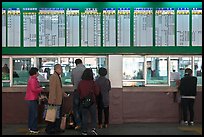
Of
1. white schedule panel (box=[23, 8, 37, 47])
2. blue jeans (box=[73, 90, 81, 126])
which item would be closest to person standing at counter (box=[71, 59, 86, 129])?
blue jeans (box=[73, 90, 81, 126])

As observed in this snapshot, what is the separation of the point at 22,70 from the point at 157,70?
389cm

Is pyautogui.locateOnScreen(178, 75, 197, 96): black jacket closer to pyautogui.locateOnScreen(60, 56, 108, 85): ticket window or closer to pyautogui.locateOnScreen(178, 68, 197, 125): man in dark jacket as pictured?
pyautogui.locateOnScreen(178, 68, 197, 125): man in dark jacket

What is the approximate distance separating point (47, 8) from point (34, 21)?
52 cm

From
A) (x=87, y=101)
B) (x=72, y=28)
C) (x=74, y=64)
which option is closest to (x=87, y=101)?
(x=87, y=101)

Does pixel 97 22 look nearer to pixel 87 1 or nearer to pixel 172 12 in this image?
pixel 87 1

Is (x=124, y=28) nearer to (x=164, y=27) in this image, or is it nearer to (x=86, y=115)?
(x=164, y=27)

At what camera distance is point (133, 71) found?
1205 cm

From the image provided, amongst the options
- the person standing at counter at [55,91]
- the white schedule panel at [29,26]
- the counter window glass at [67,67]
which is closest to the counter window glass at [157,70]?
the counter window glass at [67,67]

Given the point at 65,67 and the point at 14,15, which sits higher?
the point at 14,15

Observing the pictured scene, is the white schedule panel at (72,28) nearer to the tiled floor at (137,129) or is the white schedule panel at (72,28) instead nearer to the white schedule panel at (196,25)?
the tiled floor at (137,129)

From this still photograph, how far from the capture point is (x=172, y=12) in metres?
11.8

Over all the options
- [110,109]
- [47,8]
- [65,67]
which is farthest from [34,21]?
[110,109]

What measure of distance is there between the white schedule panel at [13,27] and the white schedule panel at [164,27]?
12.8 ft

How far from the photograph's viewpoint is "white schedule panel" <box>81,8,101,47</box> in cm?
1169
